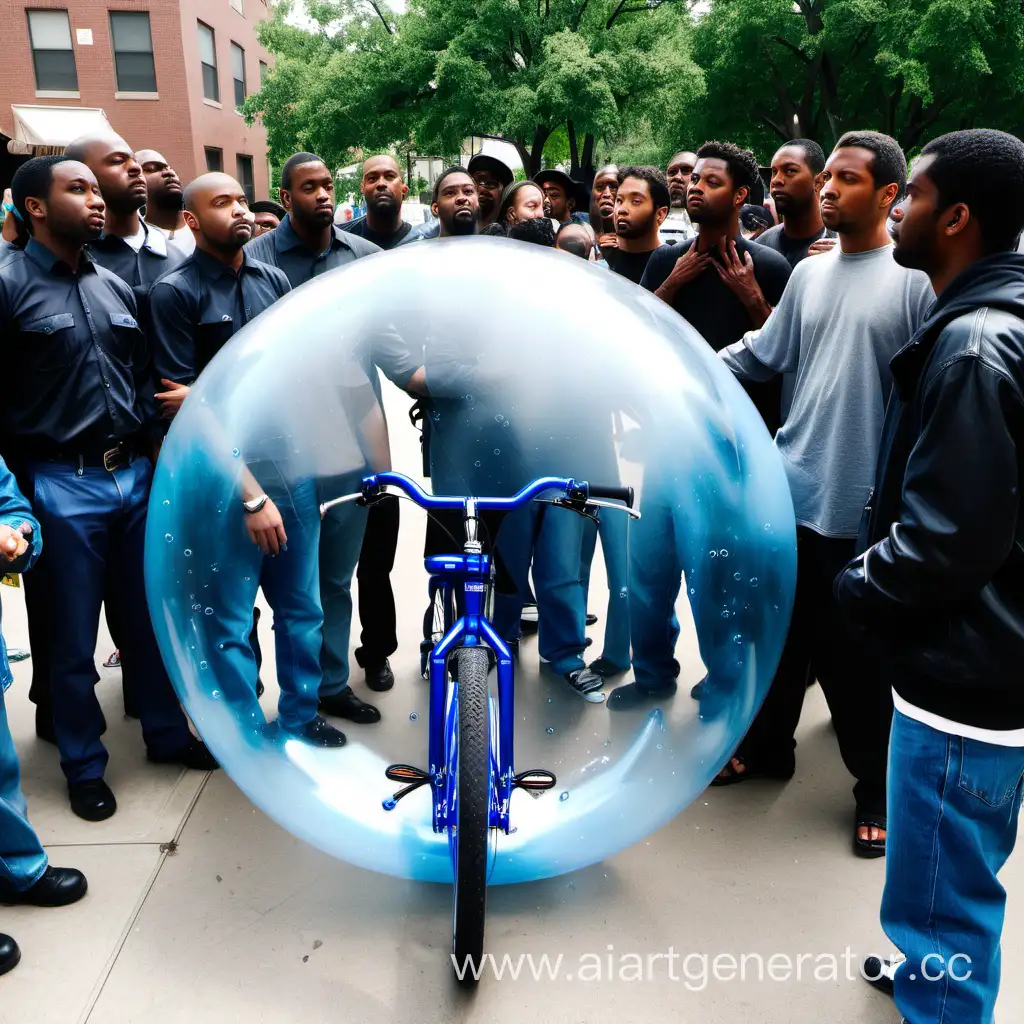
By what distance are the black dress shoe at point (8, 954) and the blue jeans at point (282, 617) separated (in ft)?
2.90

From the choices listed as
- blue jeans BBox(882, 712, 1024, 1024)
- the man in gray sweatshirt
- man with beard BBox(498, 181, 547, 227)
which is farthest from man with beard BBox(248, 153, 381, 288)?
blue jeans BBox(882, 712, 1024, 1024)

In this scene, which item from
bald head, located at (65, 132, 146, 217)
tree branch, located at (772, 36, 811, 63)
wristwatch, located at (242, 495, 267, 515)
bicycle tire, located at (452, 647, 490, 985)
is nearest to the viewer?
bicycle tire, located at (452, 647, 490, 985)

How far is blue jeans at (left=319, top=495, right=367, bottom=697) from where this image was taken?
222 centimetres

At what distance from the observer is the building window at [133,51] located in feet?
69.2

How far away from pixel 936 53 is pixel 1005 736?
2096cm

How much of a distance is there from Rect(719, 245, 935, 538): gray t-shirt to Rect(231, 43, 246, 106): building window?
86.3 ft

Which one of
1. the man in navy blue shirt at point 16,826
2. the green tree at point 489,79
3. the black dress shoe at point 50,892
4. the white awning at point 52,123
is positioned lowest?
the black dress shoe at point 50,892

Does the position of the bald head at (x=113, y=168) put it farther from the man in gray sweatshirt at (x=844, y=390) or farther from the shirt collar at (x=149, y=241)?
the man in gray sweatshirt at (x=844, y=390)

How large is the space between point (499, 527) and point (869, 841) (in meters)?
1.51

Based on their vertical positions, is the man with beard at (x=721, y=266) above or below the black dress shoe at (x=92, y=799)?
above

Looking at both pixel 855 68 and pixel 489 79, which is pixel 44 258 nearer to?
pixel 489 79

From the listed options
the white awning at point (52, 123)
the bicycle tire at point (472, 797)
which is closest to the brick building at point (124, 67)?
the white awning at point (52, 123)

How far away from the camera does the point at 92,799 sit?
9.98 feet

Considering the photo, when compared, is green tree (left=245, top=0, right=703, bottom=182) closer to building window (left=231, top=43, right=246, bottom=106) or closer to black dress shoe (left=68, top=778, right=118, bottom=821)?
building window (left=231, top=43, right=246, bottom=106)
